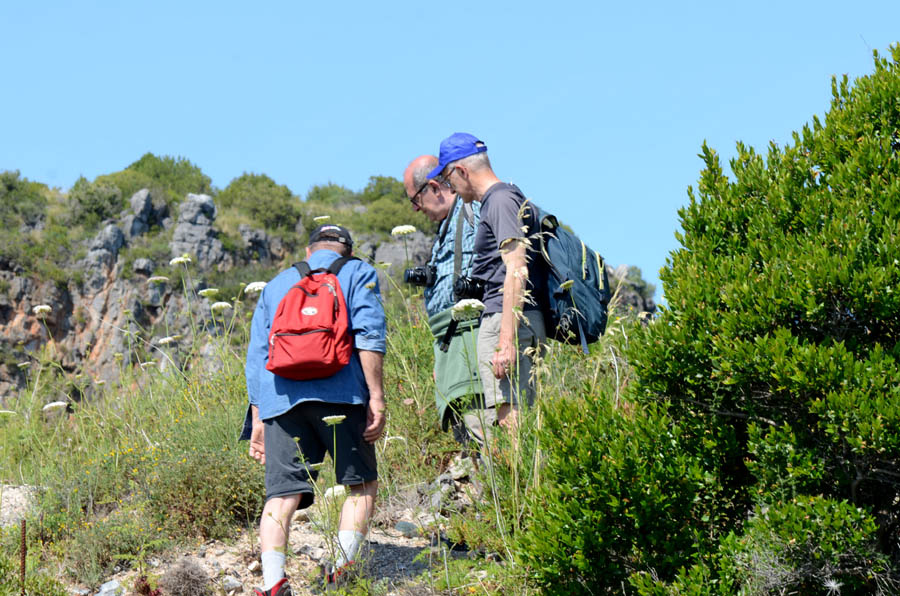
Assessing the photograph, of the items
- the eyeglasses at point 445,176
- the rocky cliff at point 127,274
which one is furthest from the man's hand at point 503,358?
the rocky cliff at point 127,274

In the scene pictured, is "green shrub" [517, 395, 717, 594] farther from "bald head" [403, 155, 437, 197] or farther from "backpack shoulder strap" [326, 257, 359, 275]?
"bald head" [403, 155, 437, 197]

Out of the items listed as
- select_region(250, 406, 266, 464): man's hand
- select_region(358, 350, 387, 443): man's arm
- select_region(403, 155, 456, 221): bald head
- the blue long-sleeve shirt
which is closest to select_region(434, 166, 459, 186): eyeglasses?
select_region(403, 155, 456, 221): bald head

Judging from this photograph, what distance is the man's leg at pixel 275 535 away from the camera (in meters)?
3.75

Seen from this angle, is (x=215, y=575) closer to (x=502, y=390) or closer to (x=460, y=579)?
(x=460, y=579)

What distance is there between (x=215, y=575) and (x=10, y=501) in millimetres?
2107

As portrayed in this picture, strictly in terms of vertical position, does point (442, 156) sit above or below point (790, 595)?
above

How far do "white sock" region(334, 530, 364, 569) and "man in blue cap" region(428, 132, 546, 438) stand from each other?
0.76 m

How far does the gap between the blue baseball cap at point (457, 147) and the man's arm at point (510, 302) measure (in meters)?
0.62

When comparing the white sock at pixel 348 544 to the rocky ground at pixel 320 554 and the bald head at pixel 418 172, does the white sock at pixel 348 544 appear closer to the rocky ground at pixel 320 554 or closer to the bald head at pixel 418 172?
the rocky ground at pixel 320 554

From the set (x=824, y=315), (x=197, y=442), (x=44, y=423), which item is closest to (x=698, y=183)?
(x=824, y=315)

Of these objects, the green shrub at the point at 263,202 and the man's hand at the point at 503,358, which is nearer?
the man's hand at the point at 503,358

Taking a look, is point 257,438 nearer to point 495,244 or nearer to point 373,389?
point 373,389

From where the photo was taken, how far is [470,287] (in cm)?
461

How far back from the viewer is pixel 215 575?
4621 mm
